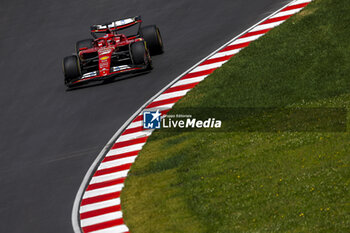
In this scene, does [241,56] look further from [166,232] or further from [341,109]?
[166,232]

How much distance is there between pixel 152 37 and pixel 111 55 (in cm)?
195

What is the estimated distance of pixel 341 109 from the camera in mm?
19516

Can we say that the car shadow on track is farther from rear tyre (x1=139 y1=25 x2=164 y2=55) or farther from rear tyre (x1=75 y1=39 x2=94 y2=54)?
rear tyre (x1=75 y1=39 x2=94 y2=54)

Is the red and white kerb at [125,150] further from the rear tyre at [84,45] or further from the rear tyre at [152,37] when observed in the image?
the rear tyre at [84,45]

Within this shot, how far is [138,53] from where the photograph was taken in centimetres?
2444

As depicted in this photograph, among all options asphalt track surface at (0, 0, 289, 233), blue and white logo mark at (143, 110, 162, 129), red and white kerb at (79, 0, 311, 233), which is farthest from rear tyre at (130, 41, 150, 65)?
blue and white logo mark at (143, 110, 162, 129)

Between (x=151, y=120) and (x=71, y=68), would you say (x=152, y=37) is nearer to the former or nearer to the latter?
(x=71, y=68)

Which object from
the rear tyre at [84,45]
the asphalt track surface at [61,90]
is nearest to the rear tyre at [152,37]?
the asphalt track surface at [61,90]

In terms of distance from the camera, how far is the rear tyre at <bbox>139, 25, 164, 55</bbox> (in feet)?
85.6

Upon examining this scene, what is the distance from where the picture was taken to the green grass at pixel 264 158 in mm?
15188

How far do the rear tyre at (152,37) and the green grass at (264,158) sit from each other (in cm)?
334

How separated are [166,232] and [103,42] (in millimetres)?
11839

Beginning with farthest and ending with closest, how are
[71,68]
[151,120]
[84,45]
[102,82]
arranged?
[84,45] → [102,82] → [71,68] → [151,120]

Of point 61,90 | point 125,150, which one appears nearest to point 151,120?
point 125,150
